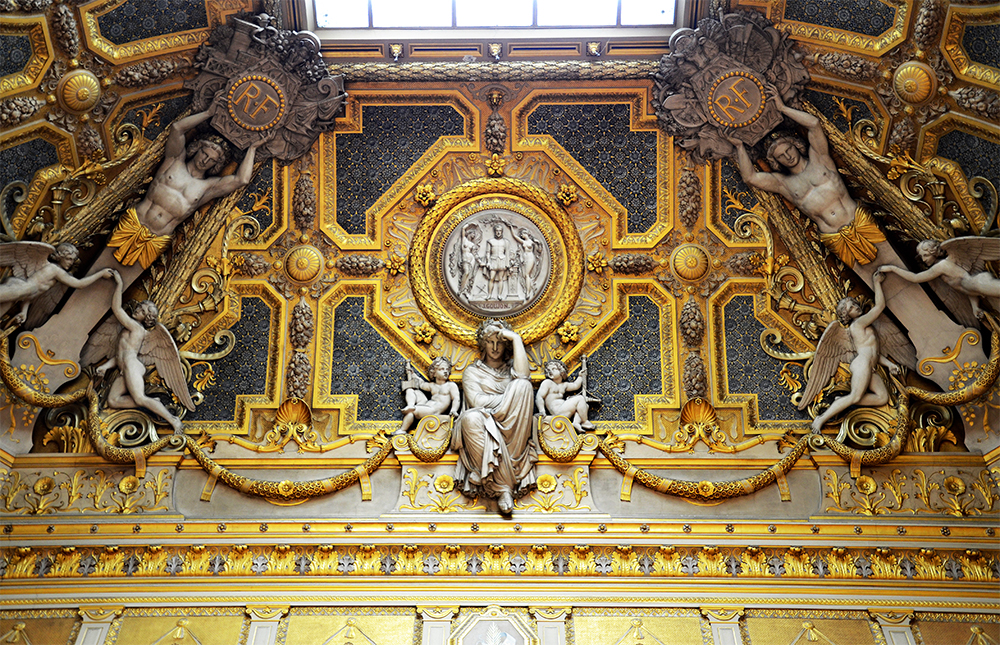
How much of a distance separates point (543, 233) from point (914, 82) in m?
4.51

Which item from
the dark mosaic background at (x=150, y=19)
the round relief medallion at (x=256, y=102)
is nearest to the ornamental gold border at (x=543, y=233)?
the round relief medallion at (x=256, y=102)

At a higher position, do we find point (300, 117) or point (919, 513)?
point (300, 117)

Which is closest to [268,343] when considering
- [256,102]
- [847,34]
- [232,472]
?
[232,472]

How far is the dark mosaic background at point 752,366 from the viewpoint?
35.7ft

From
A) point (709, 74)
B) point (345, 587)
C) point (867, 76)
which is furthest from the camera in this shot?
point (709, 74)

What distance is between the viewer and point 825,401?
426 inches

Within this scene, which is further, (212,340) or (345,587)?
(212,340)

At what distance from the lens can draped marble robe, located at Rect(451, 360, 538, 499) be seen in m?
10.0

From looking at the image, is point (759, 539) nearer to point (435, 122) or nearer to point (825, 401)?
point (825, 401)

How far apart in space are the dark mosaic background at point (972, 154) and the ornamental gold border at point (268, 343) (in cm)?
784

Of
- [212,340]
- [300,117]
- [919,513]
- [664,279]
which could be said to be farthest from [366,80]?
[919,513]

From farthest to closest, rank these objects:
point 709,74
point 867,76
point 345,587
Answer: point 709,74 → point 867,76 → point 345,587

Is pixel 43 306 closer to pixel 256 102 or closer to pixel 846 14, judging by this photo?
pixel 256 102

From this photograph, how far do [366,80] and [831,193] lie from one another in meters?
5.73
